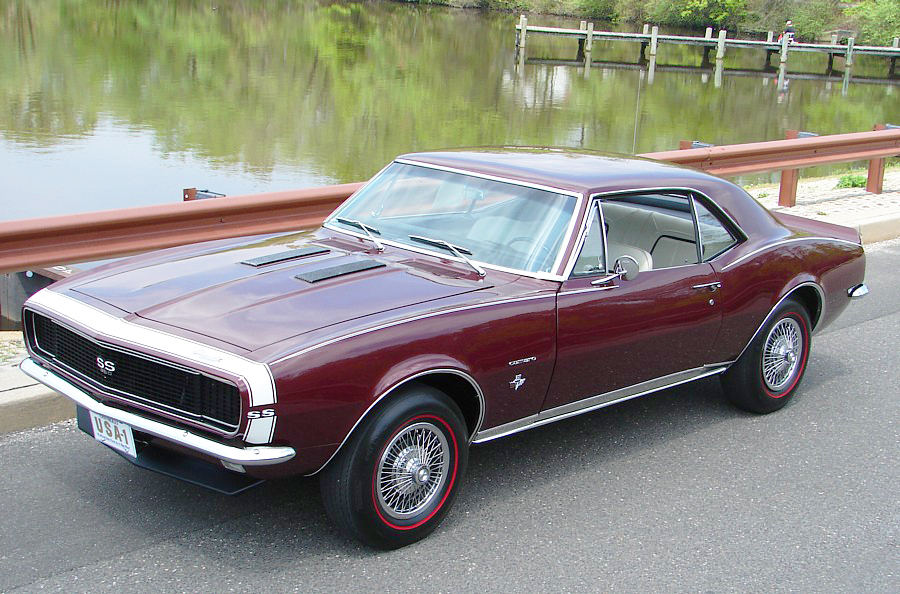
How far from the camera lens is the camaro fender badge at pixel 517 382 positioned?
15.0 feet

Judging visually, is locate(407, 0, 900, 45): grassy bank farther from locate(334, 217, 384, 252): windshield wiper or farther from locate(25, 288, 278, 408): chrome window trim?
locate(25, 288, 278, 408): chrome window trim

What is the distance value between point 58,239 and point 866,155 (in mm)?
9982

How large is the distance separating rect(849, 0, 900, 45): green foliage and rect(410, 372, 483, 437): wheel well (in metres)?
61.5

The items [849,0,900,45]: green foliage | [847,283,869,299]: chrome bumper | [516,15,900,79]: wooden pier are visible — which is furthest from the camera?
[849,0,900,45]: green foliage

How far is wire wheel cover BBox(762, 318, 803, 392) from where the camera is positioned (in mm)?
6035

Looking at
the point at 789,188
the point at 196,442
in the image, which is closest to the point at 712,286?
the point at 196,442

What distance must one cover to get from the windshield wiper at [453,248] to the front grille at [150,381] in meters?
1.55

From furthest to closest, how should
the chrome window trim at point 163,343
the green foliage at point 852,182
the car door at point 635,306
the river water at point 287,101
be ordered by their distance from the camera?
the river water at point 287,101
the green foliage at point 852,182
the car door at point 635,306
the chrome window trim at point 163,343

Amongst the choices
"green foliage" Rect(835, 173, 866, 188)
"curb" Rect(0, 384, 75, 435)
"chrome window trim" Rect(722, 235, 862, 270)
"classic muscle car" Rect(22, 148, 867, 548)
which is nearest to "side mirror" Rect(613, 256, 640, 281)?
"classic muscle car" Rect(22, 148, 867, 548)

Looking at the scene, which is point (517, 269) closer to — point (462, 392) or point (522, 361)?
point (522, 361)

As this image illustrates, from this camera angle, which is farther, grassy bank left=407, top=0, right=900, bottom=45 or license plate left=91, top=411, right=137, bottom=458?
grassy bank left=407, top=0, right=900, bottom=45

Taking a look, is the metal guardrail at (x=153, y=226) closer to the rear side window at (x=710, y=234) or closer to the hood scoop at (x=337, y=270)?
the hood scoop at (x=337, y=270)

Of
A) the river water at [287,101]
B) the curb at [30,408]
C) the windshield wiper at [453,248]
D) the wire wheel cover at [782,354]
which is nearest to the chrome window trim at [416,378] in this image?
the windshield wiper at [453,248]

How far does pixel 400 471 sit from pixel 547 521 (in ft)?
2.76
